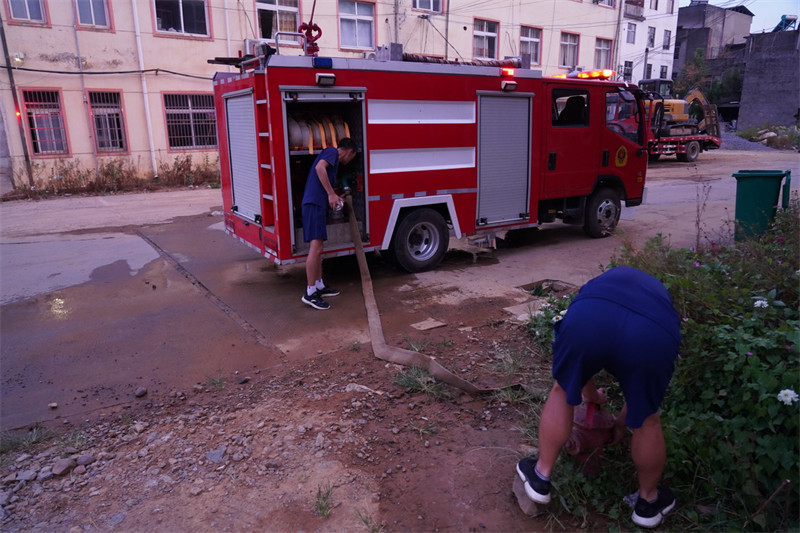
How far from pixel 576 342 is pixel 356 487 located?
1431 mm

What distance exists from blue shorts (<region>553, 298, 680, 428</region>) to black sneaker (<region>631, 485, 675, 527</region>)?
1.32 ft

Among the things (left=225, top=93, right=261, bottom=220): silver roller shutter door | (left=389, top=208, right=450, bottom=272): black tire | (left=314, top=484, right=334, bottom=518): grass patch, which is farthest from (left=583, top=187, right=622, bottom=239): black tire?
(left=314, top=484, right=334, bottom=518): grass patch

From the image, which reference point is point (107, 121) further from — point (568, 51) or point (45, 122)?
point (568, 51)

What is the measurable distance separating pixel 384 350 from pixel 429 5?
20.4 metres

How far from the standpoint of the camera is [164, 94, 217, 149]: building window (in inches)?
712

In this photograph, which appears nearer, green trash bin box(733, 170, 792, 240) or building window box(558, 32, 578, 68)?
green trash bin box(733, 170, 792, 240)

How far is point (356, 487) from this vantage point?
3004 millimetres

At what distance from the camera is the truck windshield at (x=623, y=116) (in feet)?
29.1

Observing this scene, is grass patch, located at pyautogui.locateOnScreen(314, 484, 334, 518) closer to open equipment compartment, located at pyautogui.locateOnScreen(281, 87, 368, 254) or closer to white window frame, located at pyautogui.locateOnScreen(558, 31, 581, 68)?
open equipment compartment, located at pyautogui.locateOnScreen(281, 87, 368, 254)

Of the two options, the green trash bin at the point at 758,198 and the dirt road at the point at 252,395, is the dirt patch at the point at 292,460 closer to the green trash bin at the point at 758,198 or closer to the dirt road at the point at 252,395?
the dirt road at the point at 252,395

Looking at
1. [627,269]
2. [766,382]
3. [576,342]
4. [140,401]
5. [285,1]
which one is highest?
[285,1]

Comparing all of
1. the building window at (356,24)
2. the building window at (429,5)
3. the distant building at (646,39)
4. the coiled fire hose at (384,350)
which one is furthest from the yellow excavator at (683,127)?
the coiled fire hose at (384,350)

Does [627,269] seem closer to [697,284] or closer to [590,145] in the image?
[697,284]

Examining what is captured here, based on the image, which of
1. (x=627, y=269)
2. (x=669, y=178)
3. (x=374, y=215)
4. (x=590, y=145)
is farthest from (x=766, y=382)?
(x=669, y=178)
